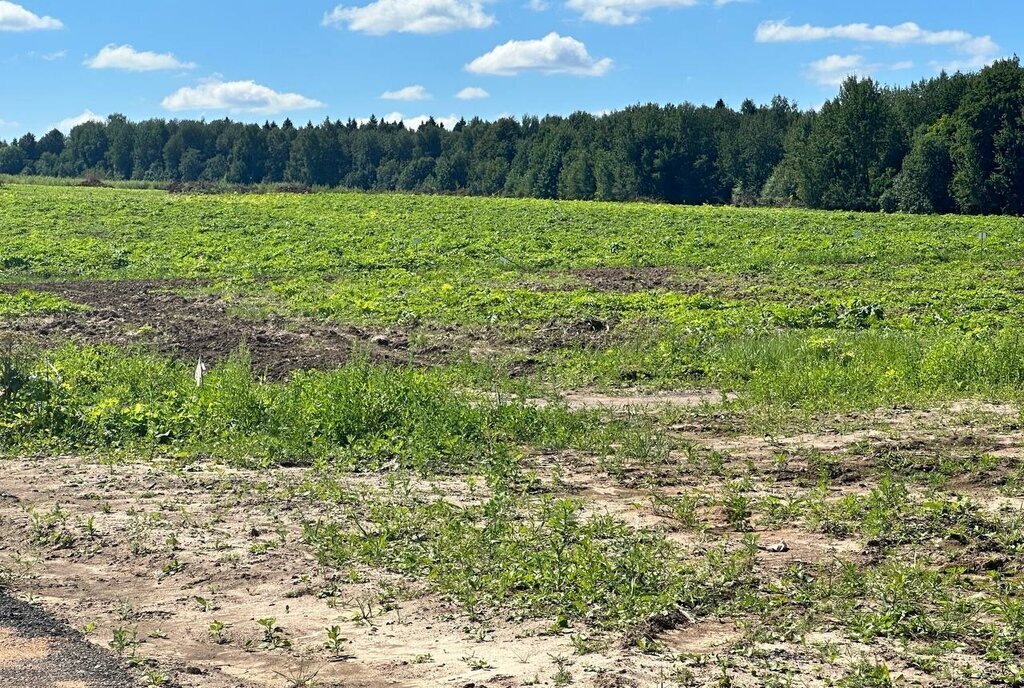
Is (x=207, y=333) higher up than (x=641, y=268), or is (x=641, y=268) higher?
(x=641, y=268)

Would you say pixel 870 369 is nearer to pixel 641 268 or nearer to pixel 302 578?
pixel 302 578

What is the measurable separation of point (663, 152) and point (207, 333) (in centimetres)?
6455

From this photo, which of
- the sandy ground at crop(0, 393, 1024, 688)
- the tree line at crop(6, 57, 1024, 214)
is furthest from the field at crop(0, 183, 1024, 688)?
the tree line at crop(6, 57, 1024, 214)

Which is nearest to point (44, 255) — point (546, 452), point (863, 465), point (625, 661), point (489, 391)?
point (489, 391)

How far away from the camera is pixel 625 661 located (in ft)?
17.0

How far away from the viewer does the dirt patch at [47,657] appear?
507cm

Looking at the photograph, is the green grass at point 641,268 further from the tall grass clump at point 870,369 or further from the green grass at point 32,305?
the green grass at point 32,305

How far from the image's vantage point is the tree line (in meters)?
53.0

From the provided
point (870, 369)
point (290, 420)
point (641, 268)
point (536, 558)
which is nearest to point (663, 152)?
point (641, 268)

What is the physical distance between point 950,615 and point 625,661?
1.68m

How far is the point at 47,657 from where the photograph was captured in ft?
17.6

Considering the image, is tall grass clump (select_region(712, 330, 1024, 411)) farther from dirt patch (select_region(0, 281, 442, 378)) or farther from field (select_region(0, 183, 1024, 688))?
dirt patch (select_region(0, 281, 442, 378))

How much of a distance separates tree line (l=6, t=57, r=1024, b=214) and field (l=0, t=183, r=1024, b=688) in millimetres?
36658

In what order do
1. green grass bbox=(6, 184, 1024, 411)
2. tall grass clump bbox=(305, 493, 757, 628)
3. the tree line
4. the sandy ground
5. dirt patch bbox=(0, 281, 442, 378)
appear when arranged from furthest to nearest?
the tree line < dirt patch bbox=(0, 281, 442, 378) < green grass bbox=(6, 184, 1024, 411) < tall grass clump bbox=(305, 493, 757, 628) < the sandy ground
